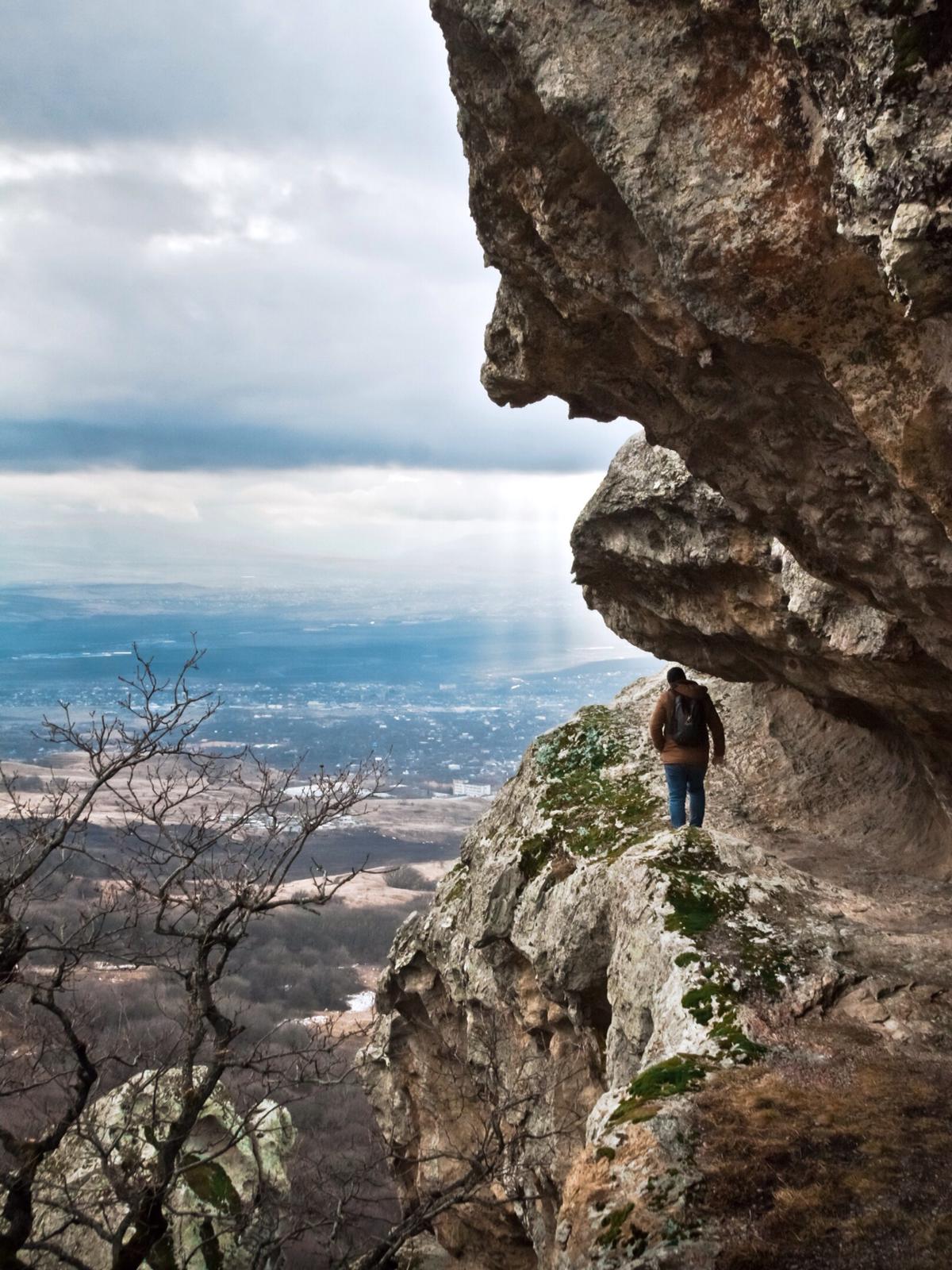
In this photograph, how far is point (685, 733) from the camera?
43.3 ft

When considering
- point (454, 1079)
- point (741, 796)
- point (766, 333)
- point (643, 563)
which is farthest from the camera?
point (454, 1079)

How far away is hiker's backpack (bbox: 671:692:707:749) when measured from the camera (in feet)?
43.3

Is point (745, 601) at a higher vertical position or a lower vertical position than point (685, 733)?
higher

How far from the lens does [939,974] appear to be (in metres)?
9.62

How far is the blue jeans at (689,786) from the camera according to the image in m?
13.6

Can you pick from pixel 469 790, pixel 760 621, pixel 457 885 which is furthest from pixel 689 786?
pixel 469 790

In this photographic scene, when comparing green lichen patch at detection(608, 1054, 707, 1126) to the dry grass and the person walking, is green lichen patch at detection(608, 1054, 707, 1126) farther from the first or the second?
the person walking

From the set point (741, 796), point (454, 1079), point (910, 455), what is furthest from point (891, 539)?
point (454, 1079)

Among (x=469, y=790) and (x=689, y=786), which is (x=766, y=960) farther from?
(x=469, y=790)

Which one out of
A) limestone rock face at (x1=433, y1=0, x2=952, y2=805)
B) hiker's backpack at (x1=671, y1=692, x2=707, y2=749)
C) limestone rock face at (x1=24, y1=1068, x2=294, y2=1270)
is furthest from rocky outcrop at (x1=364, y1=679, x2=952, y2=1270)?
limestone rock face at (x1=433, y1=0, x2=952, y2=805)

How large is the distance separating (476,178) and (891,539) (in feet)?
21.0

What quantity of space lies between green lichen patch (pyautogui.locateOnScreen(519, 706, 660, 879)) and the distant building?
9283 cm

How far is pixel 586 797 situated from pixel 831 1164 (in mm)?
11007

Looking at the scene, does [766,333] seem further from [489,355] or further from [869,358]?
[489,355]
